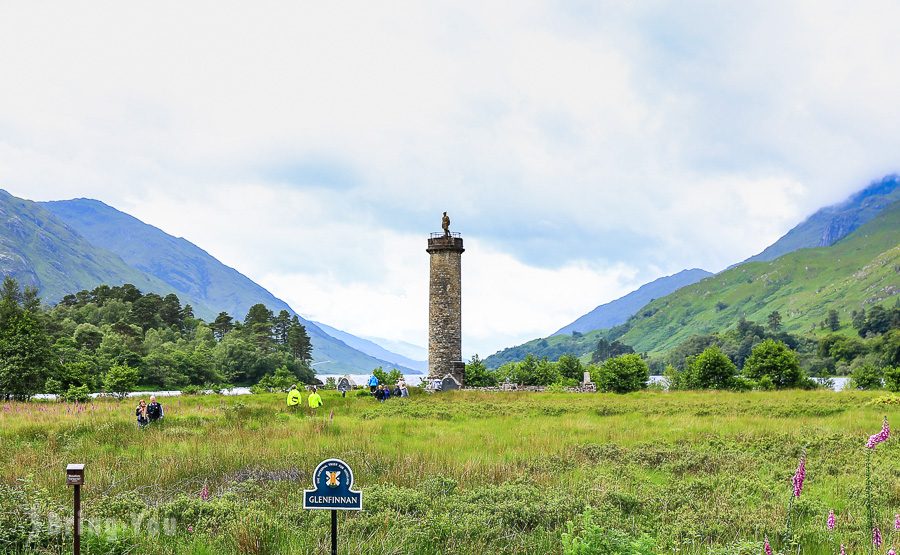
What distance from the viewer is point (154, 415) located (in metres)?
22.1

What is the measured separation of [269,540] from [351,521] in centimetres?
111

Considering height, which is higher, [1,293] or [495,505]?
[1,293]

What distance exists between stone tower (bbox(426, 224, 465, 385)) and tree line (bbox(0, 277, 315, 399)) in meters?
20.4

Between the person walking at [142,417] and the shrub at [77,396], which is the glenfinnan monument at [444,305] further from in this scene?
the person walking at [142,417]

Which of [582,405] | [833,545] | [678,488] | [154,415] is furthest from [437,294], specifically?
[833,545]

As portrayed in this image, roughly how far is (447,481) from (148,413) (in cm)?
1392

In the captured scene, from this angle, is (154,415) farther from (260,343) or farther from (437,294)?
(260,343)

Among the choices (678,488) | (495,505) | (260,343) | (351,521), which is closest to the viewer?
(351,521)

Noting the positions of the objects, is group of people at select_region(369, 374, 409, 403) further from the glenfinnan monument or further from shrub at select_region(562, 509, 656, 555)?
shrub at select_region(562, 509, 656, 555)

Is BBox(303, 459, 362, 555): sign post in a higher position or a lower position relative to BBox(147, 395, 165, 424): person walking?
higher

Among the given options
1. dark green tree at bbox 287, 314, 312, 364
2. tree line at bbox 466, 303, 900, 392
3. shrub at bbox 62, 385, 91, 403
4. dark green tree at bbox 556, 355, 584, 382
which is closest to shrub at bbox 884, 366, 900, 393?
tree line at bbox 466, 303, 900, 392

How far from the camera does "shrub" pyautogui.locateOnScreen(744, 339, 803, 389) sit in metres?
50.9

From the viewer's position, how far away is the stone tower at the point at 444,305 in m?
57.8

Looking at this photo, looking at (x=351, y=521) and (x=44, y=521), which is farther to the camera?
(x=351, y=521)
